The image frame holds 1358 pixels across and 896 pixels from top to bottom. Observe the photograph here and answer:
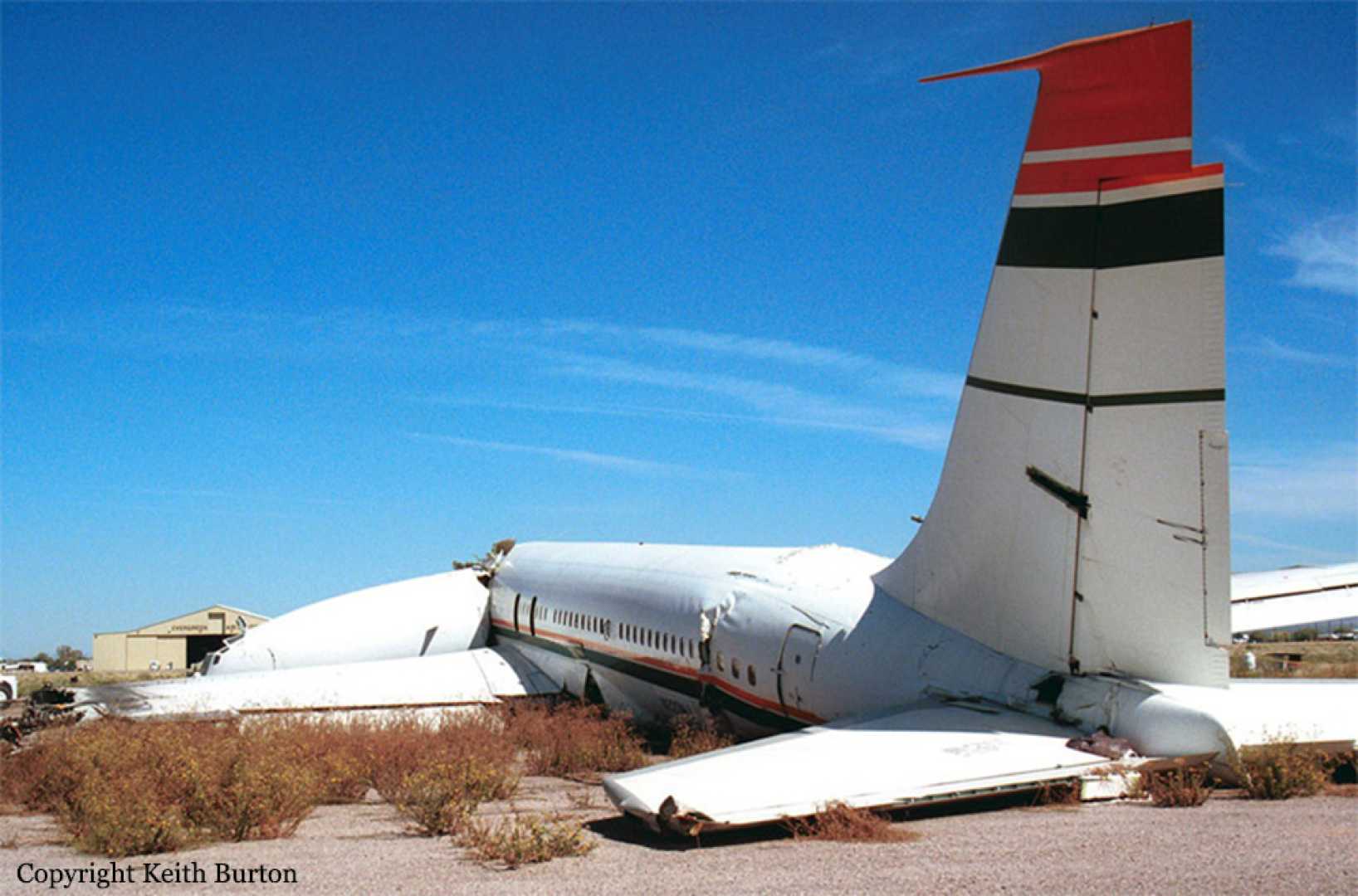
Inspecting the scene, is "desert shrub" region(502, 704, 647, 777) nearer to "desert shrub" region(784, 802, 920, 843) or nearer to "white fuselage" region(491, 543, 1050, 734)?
"white fuselage" region(491, 543, 1050, 734)

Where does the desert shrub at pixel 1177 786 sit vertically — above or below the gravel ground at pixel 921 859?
above

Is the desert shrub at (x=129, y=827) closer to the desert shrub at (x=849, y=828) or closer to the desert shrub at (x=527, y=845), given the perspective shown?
the desert shrub at (x=527, y=845)

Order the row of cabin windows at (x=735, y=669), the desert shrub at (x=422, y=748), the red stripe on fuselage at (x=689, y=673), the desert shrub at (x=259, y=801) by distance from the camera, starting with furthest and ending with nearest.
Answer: the row of cabin windows at (x=735, y=669) < the red stripe on fuselage at (x=689, y=673) < the desert shrub at (x=422, y=748) < the desert shrub at (x=259, y=801)

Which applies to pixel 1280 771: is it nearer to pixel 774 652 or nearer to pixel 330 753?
pixel 774 652

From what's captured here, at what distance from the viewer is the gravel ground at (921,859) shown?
6375mm

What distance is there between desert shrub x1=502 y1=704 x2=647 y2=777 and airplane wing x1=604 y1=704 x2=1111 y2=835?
18.3 feet

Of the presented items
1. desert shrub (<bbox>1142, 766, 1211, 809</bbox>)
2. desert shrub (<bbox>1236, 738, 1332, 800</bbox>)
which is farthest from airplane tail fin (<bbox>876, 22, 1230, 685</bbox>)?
desert shrub (<bbox>1142, 766, 1211, 809</bbox>)

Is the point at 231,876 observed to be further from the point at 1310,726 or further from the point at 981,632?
the point at 1310,726

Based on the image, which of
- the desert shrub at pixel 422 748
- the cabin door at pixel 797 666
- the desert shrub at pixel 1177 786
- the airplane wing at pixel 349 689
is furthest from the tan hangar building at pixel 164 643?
the desert shrub at pixel 1177 786

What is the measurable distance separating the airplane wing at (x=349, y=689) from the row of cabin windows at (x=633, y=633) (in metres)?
1.39

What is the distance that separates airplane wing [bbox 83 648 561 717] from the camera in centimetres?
1772

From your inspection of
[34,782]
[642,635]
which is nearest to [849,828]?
[34,782]

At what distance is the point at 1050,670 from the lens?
955 cm

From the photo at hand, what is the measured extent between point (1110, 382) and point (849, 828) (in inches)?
148
